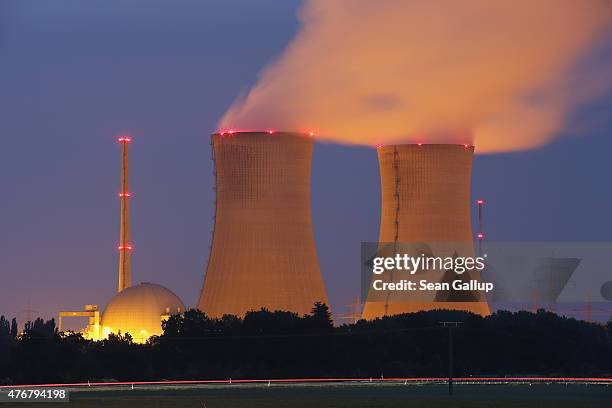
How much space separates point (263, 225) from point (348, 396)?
21.4 meters

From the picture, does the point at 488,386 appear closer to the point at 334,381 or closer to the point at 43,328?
the point at 334,381

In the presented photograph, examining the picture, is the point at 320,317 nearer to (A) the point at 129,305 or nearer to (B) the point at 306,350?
(B) the point at 306,350

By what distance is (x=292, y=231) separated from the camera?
297 feet

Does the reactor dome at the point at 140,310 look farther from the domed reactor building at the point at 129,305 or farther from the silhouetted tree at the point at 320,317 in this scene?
the silhouetted tree at the point at 320,317

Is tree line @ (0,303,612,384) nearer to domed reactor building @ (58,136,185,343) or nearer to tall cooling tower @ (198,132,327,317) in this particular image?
tall cooling tower @ (198,132,327,317)

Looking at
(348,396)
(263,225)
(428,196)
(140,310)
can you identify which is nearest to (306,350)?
(263,225)

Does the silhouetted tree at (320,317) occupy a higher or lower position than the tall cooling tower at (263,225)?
lower

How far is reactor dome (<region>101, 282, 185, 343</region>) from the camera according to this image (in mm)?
108562

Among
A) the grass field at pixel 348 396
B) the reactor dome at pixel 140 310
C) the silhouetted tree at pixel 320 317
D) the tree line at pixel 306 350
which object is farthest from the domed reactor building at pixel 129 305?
the grass field at pixel 348 396

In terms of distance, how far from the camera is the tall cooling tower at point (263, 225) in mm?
88438

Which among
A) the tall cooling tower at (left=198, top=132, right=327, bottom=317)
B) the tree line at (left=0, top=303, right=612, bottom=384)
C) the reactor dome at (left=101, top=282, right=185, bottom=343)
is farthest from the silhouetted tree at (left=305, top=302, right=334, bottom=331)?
the reactor dome at (left=101, top=282, right=185, bottom=343)

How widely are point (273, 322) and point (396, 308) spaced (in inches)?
523

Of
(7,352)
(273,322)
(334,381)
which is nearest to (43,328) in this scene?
(7,352)

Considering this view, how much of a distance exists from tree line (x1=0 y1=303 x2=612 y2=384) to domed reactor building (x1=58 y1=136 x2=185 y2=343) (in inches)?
279
